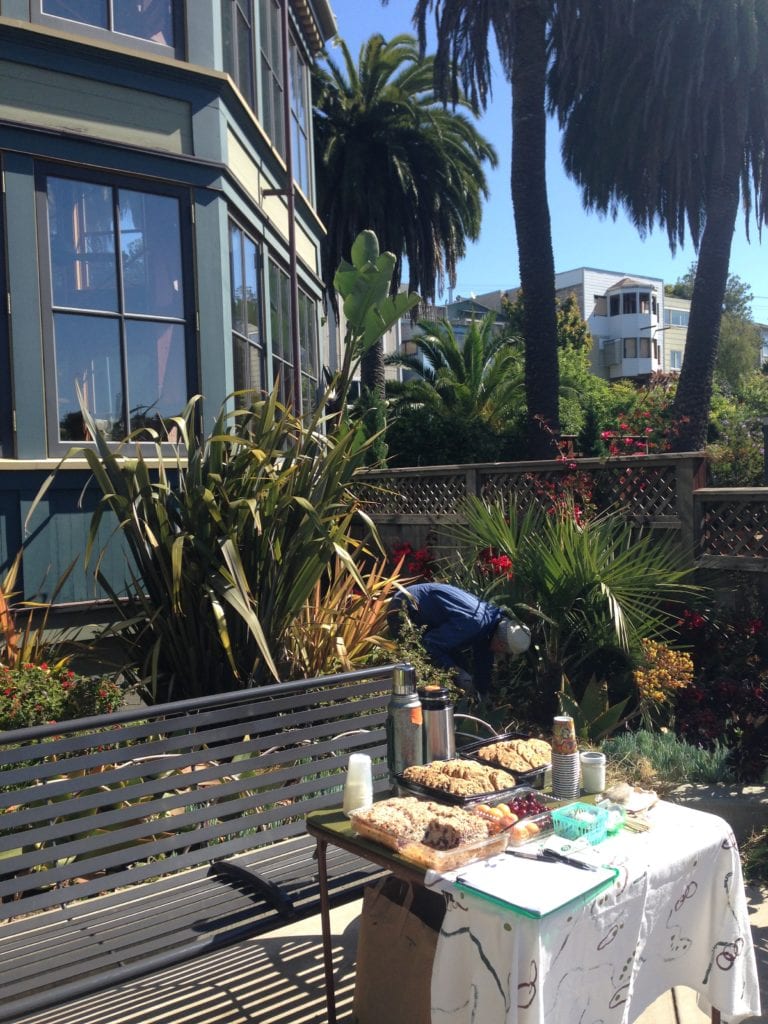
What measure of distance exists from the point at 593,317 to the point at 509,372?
46.4 m

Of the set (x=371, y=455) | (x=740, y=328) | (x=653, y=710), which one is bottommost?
(x=653, y=710)

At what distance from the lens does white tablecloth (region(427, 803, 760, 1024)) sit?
209cm

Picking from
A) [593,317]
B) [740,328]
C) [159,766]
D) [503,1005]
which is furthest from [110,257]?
[593,317]

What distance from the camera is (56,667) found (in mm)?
5078

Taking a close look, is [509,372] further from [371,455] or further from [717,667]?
[717,667]

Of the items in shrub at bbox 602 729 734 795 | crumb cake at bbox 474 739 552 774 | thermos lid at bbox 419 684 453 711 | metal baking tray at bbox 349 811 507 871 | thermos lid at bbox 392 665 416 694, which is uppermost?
thermos lid at bbox 392 665 416 694

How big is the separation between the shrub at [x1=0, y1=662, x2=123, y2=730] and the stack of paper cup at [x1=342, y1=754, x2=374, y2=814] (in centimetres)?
216

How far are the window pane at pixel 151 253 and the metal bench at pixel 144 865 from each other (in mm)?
4373

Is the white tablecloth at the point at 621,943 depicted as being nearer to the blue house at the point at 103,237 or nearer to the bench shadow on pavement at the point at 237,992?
the bench shadow on pavement at the point at 237,992

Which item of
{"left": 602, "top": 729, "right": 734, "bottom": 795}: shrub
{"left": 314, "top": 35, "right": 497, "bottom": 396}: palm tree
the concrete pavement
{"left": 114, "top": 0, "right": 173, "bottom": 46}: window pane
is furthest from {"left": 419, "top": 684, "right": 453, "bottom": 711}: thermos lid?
{"left": 314, "top": 35, "right": 497, "bottom": 396}: palm tree

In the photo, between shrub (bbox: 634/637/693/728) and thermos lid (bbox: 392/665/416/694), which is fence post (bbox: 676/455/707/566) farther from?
thermos lid (bbox: 392/665/416/694)

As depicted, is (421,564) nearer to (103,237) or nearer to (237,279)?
(237,279)

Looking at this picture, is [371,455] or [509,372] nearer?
[371,455]

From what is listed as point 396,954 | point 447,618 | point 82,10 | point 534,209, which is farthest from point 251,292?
point 396,954
